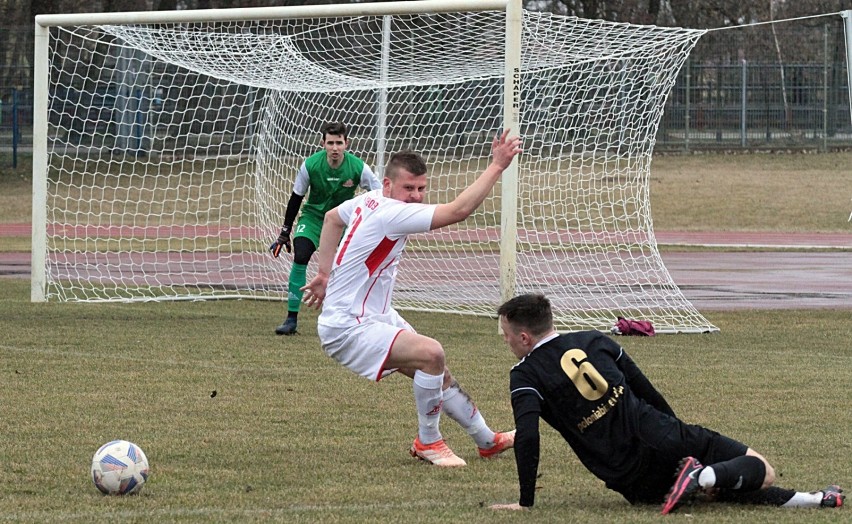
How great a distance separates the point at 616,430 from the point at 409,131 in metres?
14.2

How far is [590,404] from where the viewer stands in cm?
572

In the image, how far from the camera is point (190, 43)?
15398 mm

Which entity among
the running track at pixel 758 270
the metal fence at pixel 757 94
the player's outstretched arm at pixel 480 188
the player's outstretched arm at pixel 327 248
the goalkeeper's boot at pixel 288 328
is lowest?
the running track at pixel 758 270

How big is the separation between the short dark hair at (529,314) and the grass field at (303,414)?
0.77m

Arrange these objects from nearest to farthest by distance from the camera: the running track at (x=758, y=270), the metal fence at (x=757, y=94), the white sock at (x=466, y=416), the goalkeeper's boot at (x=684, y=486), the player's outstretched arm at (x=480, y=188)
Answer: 1. the goalkeeper's boot at (x=684, y=486)
2. the player's outstretched arm at (x=480, y=188)
3. the white sock at (x=466, y=416)
4. the running track at (x=758, y=270)
5. the metal fence at (x=757, y=94)

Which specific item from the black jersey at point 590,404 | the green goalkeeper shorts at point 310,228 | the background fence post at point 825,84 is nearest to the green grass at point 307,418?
the black jersey at point 590,404

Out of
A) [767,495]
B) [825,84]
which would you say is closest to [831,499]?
[767,495]

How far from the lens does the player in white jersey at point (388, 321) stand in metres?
6.73

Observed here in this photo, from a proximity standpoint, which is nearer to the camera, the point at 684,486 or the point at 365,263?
the point at 684,486

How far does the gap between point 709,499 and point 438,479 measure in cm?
136

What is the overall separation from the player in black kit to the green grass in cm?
11

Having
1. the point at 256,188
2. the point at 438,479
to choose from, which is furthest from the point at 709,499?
the point at 256,188

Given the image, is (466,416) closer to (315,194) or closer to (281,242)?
(281,242)

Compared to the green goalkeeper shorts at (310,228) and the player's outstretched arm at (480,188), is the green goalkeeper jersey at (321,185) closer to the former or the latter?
the green goalkeeper shorts at (310,228)
